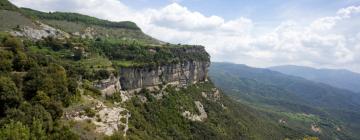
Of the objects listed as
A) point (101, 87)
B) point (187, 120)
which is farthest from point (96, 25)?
point (101, 87)

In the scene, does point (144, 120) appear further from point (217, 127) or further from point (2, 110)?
point (2, 110)

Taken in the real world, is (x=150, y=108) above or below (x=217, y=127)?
above

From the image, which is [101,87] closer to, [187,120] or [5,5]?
[5,5]

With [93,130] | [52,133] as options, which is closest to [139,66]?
[93,130]

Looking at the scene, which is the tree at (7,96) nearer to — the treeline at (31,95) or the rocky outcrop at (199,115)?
the treeline at (31,95)

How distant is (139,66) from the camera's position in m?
109

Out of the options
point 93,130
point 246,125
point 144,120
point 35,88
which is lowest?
point 246,125

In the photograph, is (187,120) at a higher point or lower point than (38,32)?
lower

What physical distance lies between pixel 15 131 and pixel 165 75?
8628 centimetres

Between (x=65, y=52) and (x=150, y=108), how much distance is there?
27608 millimetres

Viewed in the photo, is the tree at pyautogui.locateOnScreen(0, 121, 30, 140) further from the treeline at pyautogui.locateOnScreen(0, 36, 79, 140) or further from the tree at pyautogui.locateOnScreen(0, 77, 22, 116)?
the tree at pyautogui.locateOnScreen(0, 77, 22, 116)

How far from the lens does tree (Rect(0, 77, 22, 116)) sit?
145 feet

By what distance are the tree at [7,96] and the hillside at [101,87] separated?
110 mm

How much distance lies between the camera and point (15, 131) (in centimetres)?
3784
